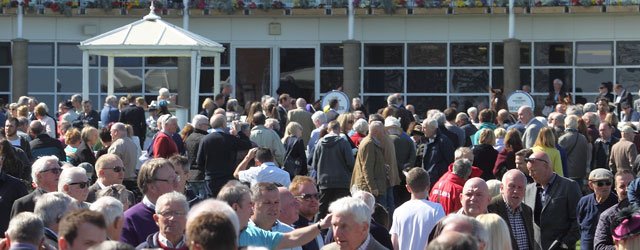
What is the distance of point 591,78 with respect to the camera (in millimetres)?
35500

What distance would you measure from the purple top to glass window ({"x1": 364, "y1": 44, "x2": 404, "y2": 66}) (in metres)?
26.7

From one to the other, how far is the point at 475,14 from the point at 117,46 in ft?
42.7

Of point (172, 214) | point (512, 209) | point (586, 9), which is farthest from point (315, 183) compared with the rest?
point (586, 9)

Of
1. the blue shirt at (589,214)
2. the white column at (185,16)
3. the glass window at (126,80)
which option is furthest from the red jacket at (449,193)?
the glass window at (126,80)

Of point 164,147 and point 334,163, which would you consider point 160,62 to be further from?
point 334,163

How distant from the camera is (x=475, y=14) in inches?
1384

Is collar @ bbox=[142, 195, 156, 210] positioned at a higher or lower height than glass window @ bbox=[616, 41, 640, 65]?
lower

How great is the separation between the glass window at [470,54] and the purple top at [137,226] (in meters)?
26.8

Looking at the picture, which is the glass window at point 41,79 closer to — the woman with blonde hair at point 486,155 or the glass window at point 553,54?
the glass window at point 553,54

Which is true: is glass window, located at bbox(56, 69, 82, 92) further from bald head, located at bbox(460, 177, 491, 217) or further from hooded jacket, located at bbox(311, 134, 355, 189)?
bald head, located at bbox(460, 177, 491, 217)

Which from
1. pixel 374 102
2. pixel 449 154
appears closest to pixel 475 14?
pixel 374 102

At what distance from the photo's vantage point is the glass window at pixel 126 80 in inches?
1432

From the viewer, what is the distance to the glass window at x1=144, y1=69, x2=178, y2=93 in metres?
36.5

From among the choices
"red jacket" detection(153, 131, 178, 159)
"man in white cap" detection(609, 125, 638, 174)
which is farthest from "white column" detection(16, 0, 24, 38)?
"man in white cap" detection(609, 125, 638, 174)
